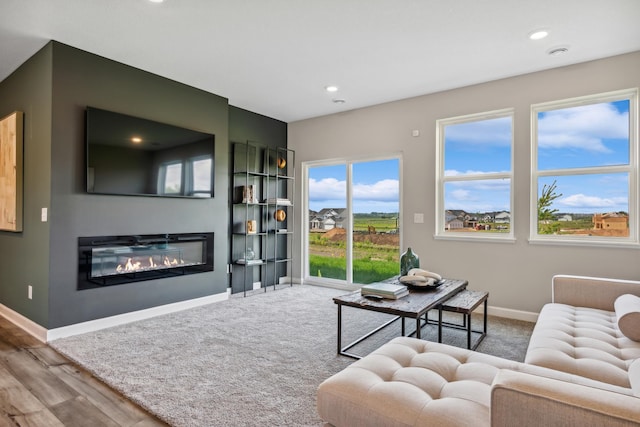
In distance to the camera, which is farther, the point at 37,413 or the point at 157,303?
the point at 157,303

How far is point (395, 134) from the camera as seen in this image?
15.3ft

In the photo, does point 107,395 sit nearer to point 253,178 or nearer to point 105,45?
point 105,45

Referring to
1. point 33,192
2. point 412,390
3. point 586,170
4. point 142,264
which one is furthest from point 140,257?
point 586,170

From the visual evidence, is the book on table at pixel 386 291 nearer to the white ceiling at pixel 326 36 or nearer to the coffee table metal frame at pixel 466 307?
the coffee table metal frame at pixel 466 307

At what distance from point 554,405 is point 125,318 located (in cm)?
359

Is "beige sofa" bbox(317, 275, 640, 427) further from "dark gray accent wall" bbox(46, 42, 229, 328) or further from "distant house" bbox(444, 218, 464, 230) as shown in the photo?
"dark gray accent wall" bbox(46, 42, 229, 328)

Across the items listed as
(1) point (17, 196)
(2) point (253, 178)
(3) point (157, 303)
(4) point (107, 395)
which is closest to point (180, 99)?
(2) point (253, 178)

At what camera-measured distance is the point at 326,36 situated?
2979mm

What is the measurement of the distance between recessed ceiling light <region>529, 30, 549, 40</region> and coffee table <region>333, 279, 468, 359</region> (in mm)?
2142

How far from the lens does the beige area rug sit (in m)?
1.98

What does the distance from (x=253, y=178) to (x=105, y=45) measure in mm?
2416

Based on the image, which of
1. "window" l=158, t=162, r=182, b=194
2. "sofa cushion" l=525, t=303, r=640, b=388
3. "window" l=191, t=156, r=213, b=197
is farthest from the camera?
"window" l=191, t=156, r=213, b=197

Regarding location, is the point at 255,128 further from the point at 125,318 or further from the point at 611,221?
the point at 611,221

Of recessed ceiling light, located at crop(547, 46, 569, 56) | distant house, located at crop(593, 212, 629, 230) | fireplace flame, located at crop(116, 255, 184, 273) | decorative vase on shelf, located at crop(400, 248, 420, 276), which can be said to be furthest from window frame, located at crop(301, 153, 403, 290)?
fireplace flame, located at crop(116, 255, 184, 273)
